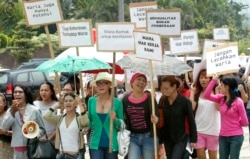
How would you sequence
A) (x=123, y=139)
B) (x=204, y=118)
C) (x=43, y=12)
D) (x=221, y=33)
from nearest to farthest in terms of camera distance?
(x=123, y=139), (x=204, y=118), (x=43, y=12), (x=221, y=33)

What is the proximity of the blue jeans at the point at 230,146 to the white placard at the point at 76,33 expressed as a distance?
7.41 ft

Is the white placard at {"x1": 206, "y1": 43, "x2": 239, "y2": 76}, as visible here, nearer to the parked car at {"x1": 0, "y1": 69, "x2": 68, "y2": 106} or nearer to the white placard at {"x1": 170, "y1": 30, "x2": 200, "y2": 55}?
the white placard at {"x1": 170, "y1": 30, "x2": 200, "y2": 55}

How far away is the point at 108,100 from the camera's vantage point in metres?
7.15

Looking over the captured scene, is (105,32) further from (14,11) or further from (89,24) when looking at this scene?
(14,11)

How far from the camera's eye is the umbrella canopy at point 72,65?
730cm

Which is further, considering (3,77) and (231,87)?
(3,77)

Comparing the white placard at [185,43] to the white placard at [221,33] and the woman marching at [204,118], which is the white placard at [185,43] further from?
the woman marching at [204,118]

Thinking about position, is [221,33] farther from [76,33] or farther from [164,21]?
[164,21]

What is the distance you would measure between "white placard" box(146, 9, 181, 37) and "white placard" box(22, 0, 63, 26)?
1498 mm

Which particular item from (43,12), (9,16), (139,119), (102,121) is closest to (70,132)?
(102,121)

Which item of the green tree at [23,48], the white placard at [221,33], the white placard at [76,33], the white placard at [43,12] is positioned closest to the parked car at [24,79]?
the white placard at [221,33]

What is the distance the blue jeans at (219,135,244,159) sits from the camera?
25.0 feet

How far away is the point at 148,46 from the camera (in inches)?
279

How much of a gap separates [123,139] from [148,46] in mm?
1155
